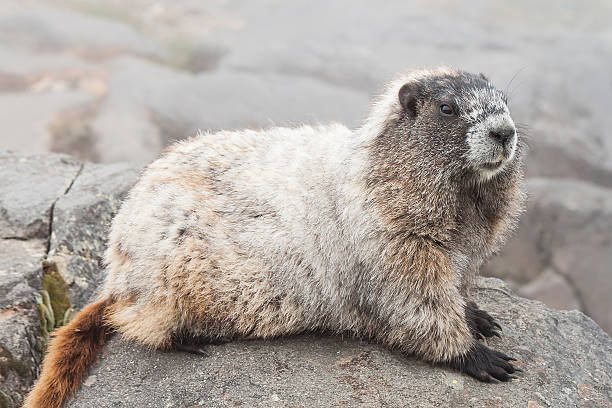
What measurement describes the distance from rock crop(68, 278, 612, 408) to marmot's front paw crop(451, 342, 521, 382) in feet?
0.18

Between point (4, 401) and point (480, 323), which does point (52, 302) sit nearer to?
point (4, 401)

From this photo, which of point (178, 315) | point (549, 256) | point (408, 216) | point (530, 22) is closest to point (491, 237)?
point (408, 216)

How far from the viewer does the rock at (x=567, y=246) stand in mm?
10523

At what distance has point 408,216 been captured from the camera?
4.41 metres

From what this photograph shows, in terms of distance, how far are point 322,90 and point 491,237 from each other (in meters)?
9.17

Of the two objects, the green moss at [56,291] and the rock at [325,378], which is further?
the green moss at [56,291]

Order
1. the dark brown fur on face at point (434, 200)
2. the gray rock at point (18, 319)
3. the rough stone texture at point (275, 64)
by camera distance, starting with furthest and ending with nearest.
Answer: the rough stone texture at point (275, 64) < the gray rock at point (18, 319) < the dark brown fur on face at point (434, 200)

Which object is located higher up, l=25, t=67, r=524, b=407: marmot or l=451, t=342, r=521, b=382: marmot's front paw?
l=25, t=67, r=524, b=407: marmot

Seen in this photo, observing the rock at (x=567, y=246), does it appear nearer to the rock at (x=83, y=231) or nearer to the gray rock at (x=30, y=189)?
the rock at (x=83, y=231)

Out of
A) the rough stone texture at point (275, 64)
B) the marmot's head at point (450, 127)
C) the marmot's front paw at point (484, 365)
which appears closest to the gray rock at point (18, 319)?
the marmot's head at point (450, 127)

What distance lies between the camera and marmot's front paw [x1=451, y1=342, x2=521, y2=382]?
4375 mm

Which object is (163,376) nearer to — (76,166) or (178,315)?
(178,315)

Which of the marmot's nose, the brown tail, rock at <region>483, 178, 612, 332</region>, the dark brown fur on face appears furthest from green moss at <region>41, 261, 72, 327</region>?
rock at <region>483, 178, 612, 332</region>

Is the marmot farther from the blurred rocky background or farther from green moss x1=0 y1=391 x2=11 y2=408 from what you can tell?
the blurred rocky background
